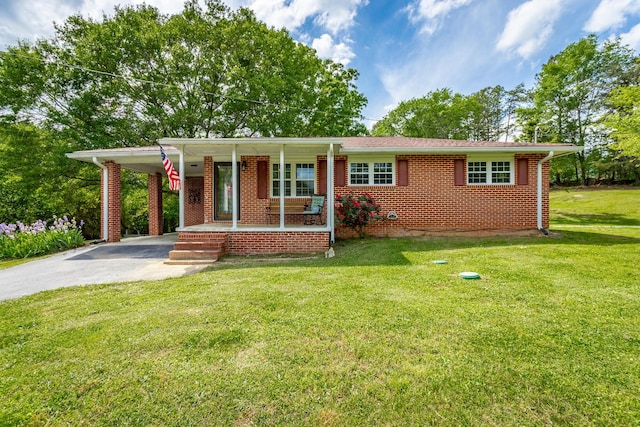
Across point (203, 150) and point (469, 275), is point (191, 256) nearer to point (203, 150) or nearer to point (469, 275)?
point (203, 150)

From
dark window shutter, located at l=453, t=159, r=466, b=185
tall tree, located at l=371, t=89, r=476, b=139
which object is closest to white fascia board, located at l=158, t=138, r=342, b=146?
dark window shutter, located at l=453, t=159, r=466, b=185

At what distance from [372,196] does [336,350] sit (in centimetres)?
716

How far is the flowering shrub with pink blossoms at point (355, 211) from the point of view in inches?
336

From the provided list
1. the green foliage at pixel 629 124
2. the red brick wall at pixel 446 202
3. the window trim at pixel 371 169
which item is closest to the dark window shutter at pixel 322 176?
the red brick wall at pixel 446 202

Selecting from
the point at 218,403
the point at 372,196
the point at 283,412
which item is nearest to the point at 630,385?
the point at 283,412

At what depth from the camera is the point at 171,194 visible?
16.1 metres

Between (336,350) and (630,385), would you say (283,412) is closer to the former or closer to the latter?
(336,350)

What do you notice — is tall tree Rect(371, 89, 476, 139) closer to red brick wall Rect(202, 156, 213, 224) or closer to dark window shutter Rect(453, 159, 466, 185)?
dark window shutter Rect(453, 159, 466, 185)

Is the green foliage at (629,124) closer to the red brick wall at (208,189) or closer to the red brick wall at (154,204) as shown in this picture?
the red brick wall at (208,189)

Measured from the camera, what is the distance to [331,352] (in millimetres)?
2373

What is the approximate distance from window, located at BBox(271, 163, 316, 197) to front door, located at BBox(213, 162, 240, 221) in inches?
59.6

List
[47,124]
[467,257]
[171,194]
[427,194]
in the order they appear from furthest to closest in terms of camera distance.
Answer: [171,194] < [47,124] < [427,194] < [467,257]

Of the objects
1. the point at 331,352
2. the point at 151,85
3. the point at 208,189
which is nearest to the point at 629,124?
the point at 331,352

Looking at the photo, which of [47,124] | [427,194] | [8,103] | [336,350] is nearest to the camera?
[336,350]
